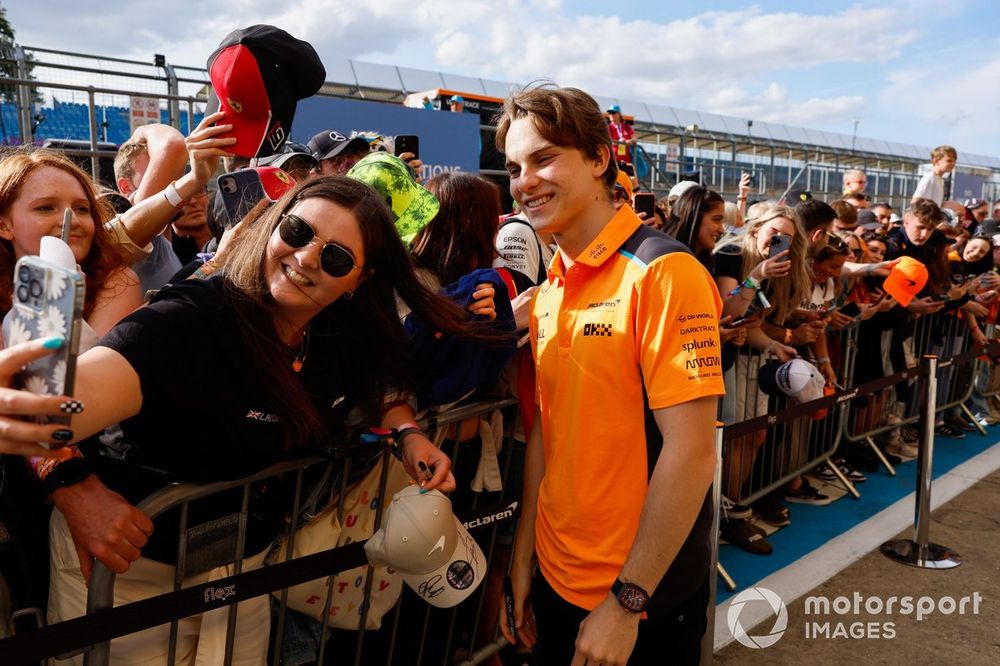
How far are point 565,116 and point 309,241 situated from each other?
29.9 inches

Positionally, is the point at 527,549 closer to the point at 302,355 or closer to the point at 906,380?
the point at 302,355

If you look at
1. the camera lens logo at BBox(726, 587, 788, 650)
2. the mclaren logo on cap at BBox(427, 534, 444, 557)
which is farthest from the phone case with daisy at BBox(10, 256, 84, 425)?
the camera lens logo at BBox(726, 587, 788, 650)

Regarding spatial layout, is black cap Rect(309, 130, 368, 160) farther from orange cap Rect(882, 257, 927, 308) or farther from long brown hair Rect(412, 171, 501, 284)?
orange cap Rect(882, 257, 927, 308)

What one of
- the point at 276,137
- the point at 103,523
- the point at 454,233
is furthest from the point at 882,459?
the point at 103,523

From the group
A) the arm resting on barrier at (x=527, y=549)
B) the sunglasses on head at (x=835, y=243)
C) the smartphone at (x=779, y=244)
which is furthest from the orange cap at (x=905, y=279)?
the arm resting on barrier at (x=527, y=549)

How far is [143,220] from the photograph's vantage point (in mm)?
2662

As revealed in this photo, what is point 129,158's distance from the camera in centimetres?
385

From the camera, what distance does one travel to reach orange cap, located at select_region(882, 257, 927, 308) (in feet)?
18.0

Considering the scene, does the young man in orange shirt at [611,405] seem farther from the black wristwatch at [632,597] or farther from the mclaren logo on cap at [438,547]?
the mclaren logo on cap at [438,547]

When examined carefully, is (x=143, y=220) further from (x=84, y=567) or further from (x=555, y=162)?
(x=555, y=162)

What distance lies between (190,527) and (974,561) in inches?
178

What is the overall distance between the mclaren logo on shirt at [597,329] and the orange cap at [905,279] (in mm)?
4508

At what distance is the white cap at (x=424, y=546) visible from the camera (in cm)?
186

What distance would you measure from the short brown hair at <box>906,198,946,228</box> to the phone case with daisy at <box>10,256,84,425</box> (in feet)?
24.1
